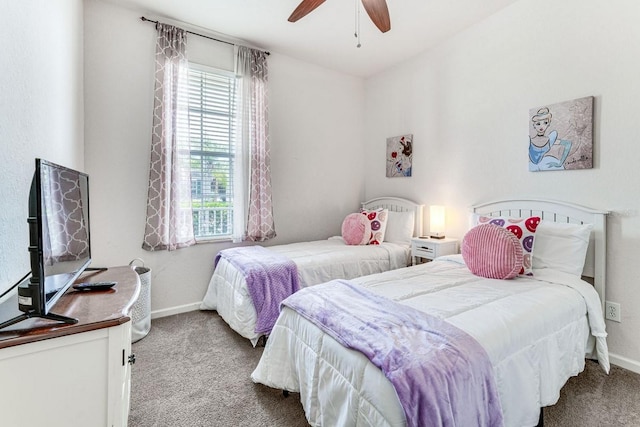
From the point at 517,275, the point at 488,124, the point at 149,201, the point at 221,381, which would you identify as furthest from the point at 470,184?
the point at 149,201

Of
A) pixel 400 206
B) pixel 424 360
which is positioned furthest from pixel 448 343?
pixel 400 206

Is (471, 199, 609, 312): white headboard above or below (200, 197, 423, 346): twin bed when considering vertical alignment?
above

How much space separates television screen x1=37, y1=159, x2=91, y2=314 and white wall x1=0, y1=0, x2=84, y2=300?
0.20 m

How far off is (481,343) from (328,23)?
9.77 feet

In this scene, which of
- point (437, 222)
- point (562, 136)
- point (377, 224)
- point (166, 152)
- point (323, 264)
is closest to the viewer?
point (562, 136)

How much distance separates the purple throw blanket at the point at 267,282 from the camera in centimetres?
238

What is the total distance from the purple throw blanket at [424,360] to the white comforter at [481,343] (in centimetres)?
6

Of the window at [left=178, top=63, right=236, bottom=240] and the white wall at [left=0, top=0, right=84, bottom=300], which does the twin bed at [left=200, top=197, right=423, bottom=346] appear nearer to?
the window at [left=178, top=63, right=236, bottom=240]

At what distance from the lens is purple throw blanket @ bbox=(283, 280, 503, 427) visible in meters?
1.04

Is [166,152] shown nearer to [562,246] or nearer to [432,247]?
[432,247]

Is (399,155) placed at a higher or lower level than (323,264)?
higher

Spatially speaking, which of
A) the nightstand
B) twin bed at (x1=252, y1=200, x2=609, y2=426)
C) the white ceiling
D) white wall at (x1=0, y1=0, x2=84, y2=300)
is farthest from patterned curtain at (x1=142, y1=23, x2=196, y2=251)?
the nightstand

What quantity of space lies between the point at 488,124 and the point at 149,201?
3.28 metres

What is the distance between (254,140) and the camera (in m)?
3.39
